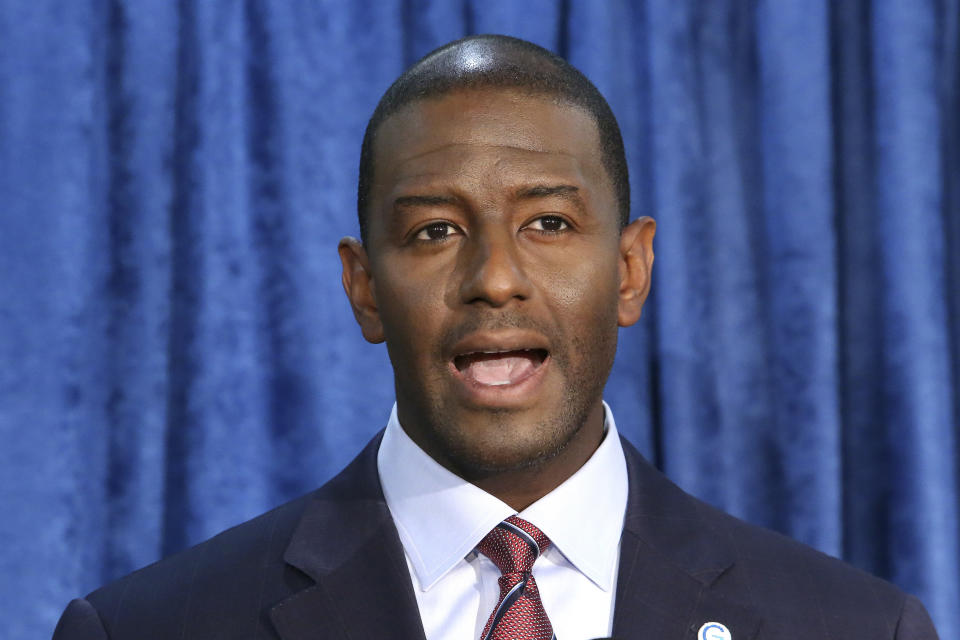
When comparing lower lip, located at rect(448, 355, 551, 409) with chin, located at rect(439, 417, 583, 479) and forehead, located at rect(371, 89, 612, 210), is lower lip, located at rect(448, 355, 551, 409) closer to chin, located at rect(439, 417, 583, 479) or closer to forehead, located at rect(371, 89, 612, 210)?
chin, located at rect(439, 417, 583, 479)

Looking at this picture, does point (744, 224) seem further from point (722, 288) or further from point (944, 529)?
point (944, 529)

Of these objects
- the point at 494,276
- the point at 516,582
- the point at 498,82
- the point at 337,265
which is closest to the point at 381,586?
the point at 516,582

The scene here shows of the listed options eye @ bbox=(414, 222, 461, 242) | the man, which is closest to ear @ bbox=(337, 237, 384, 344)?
the man

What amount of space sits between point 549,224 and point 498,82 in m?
0.18

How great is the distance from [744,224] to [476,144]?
0.91 m

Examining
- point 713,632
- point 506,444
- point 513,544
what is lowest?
point 713,632

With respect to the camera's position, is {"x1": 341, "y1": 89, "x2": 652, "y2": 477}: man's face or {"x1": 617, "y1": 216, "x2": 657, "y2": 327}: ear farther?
{"x1": 617, "y1": 216, "x2": 657, "y2": 327}: ear

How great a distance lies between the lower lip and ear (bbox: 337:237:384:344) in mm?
189

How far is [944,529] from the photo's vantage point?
2.11 m

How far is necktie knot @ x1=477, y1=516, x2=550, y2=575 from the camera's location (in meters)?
1.45

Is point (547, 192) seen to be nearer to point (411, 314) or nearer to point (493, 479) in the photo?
point (411, 314)

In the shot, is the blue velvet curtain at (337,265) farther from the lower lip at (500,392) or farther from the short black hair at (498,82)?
the lower lip at (500,392)

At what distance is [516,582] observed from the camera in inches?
56.0

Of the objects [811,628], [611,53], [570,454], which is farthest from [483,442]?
[611,53]
